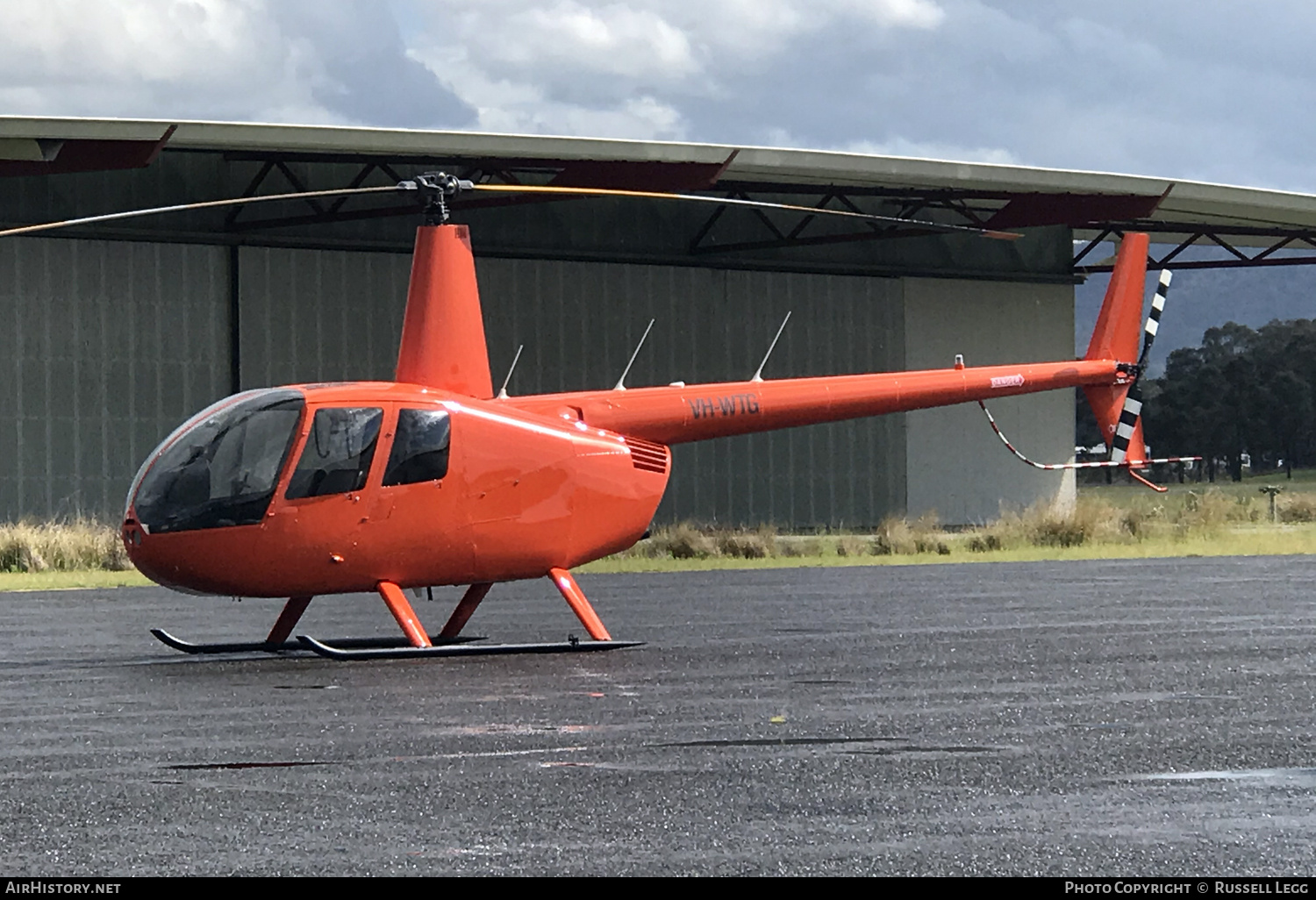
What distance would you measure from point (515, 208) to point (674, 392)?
73.0ft

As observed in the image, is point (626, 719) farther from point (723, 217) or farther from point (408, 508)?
point (723, 217)

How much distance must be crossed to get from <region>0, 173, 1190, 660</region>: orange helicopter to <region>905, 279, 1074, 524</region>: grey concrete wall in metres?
27.3

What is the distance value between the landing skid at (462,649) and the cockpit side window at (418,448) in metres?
1.24

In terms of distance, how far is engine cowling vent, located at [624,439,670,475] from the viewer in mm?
15805

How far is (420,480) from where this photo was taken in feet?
48.0

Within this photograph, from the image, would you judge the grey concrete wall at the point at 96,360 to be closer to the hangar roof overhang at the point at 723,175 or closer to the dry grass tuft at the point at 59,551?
the hangar roof overhang at the point at 723,175

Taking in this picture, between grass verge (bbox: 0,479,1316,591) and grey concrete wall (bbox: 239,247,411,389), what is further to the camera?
grey concrete wall (bbox: 239,247,411,389)

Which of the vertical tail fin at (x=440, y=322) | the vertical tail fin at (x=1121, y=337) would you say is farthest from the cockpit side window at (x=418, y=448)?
the vertical tail fin at (x=1121, y=337)

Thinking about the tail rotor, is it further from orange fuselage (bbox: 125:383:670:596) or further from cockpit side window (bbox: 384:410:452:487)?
cockpit side window (bbox: 384:410:452:487)

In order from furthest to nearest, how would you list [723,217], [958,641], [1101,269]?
1. [1101,269]
2. [723,217]
3. [958,641]

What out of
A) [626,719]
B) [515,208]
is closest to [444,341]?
[626,719]

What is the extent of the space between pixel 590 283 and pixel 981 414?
9.77 m

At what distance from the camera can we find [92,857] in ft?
21.8

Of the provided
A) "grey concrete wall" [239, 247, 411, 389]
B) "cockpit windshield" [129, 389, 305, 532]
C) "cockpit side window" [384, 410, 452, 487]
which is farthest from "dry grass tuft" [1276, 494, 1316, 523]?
"cockpit windshield" [129, 389, 305, 532]
